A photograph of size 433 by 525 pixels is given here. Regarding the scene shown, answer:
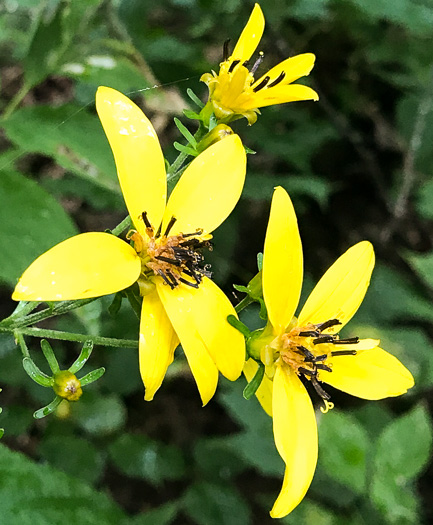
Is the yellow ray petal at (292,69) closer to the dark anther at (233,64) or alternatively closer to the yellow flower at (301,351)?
the dark anther at (233,64)

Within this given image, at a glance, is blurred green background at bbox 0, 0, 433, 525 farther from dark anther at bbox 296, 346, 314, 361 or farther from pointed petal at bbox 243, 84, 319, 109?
dark anther at bbox 296, 346, 314, 361

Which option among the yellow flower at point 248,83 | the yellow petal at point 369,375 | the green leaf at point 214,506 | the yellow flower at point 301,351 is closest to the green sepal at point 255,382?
the yellow flower at point 301,351

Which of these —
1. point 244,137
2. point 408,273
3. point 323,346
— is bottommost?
point 408,273

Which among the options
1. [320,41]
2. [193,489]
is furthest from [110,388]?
[320,41]

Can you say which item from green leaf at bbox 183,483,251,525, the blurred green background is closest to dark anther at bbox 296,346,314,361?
the blurred green background

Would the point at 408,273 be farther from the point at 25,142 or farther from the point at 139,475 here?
the point at 25,142

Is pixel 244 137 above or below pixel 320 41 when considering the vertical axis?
below

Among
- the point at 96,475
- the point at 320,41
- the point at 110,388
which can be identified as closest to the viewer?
the point at 96,475
